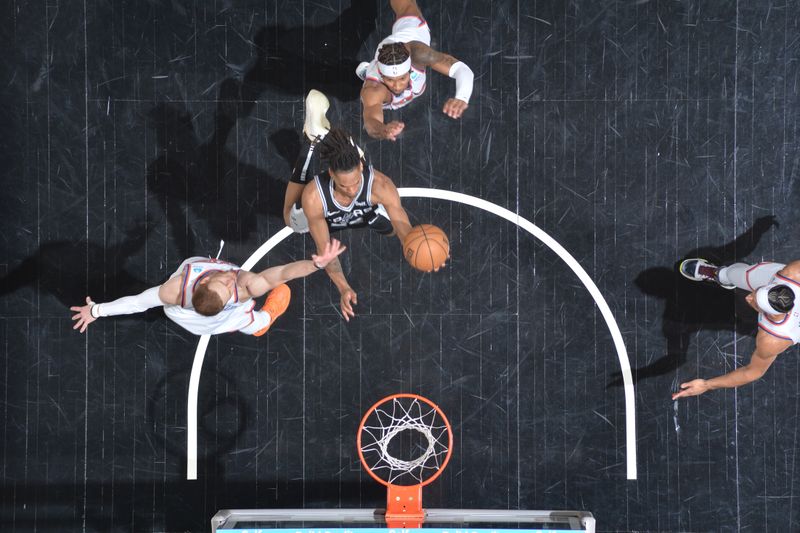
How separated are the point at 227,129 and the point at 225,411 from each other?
2685 millimetres

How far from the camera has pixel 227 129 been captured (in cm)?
627

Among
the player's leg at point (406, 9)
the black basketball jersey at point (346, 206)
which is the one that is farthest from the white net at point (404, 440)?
the player's leg at point (406, 9)

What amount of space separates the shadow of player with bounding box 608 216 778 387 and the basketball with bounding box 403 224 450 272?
7.35ft

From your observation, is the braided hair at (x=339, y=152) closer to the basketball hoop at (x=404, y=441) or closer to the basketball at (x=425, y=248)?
the basketball at (x=425, y=248)

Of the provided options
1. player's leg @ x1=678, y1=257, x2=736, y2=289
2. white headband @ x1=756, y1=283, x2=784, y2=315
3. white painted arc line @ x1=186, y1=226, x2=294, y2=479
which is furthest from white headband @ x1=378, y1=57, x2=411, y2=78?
white headband @ x1=756, y1=283, x2=784, y2=315

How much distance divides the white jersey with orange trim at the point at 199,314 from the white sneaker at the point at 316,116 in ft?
4.67

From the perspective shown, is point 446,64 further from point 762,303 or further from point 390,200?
point 762,303

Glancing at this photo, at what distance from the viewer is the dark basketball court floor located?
6.18 metres

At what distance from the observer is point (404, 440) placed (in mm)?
6125

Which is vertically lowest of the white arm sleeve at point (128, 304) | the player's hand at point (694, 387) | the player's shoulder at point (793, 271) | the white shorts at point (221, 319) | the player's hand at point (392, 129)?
the player's hand at point (694, 387)

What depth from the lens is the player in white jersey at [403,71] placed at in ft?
17.3

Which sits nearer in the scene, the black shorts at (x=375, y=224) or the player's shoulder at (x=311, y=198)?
the player's shoulder at (x=311, y=198)

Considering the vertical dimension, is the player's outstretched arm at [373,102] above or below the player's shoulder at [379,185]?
above

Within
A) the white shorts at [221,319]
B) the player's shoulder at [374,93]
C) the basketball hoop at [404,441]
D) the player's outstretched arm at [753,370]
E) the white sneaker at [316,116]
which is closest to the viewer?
the player's outstretched arm at [753,370]
